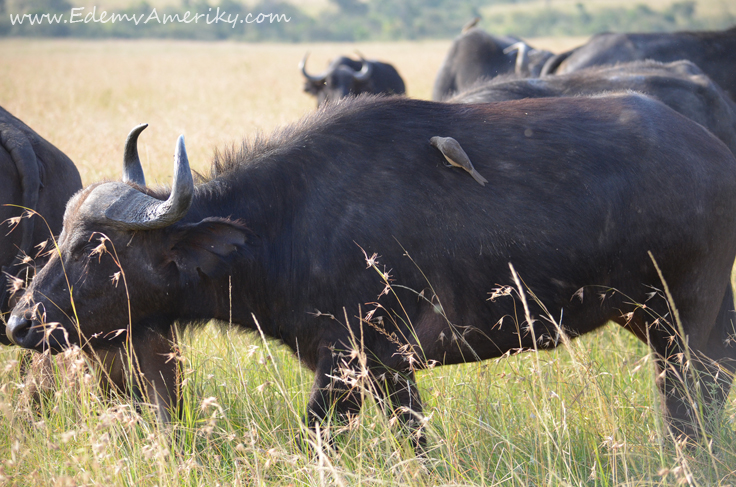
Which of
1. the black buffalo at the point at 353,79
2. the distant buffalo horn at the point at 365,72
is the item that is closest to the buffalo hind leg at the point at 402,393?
the black buffalo at the point at 353,79

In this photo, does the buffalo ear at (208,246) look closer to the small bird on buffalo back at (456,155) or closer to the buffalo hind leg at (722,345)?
the small bird on buffalo back at (456,155)

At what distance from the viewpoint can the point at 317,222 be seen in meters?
2.87

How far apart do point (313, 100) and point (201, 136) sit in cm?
824

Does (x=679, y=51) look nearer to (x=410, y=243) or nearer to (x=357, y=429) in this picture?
(x=410, y=243)

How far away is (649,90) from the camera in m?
4.88

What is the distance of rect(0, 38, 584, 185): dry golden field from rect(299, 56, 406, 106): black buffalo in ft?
2.37

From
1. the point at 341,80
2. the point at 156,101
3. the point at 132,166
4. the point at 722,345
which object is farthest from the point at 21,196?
the point at 156,101

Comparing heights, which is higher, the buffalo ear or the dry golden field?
the buffalo ear

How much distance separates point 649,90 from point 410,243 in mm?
3093

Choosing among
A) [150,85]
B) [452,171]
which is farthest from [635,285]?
[150,85]

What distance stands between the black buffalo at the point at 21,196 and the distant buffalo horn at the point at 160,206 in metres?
0.90

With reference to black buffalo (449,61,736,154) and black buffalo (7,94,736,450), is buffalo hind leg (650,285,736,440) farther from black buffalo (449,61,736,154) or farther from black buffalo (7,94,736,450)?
black buffalo (449,61,736,154)

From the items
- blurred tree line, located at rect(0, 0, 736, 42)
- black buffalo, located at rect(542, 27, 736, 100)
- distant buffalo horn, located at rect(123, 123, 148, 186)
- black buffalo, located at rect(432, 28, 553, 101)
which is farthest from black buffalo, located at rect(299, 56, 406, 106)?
blurred tree line, located at rect(0, 0, 736, 42)

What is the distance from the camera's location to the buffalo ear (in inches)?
109
